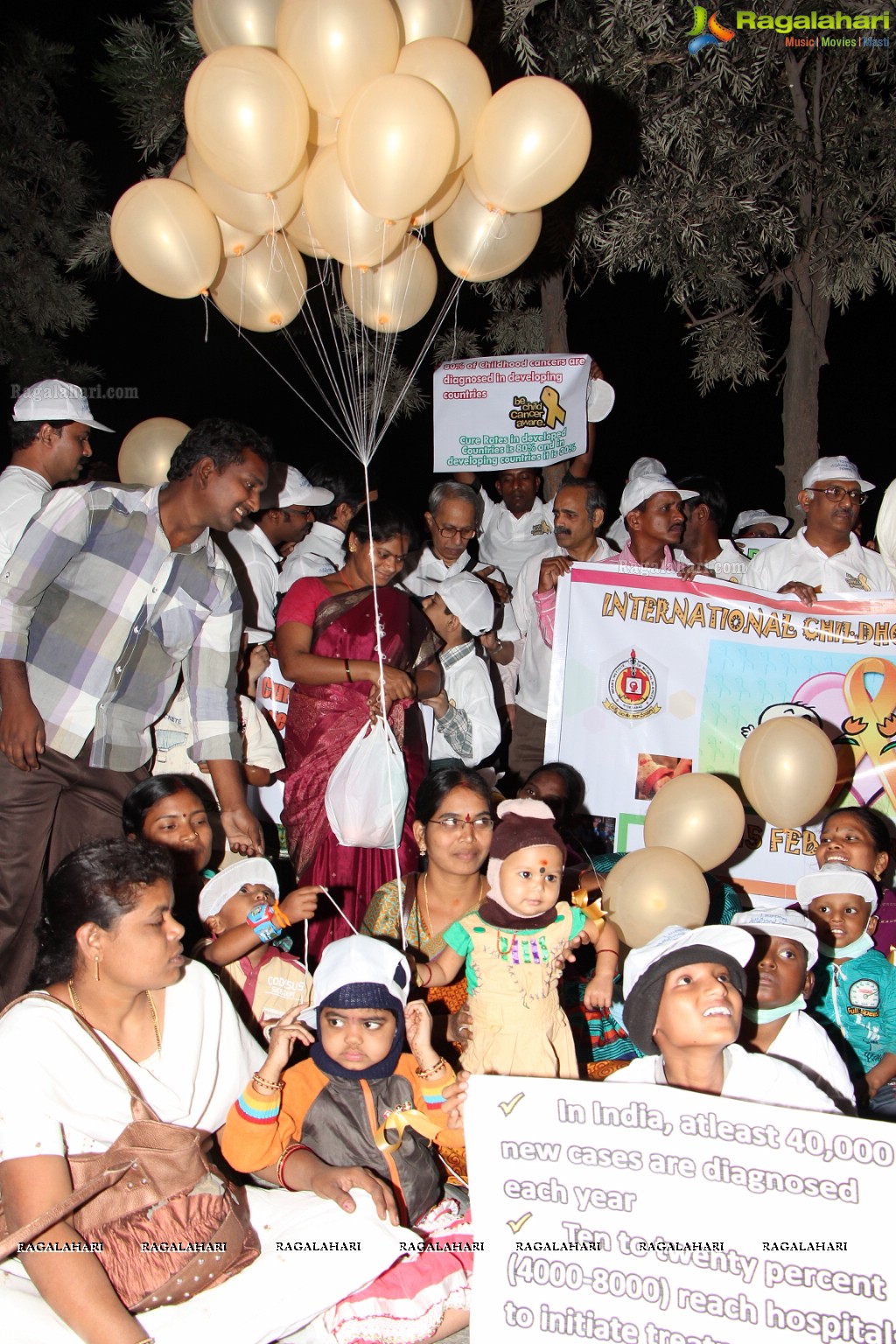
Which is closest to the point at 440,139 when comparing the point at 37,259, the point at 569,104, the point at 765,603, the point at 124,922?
the point at 569,104

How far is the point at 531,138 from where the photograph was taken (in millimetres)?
3803

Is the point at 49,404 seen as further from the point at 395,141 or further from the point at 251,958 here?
the point at 251,958

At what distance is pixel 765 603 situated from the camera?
15.9 feet

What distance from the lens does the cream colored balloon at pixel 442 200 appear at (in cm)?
424

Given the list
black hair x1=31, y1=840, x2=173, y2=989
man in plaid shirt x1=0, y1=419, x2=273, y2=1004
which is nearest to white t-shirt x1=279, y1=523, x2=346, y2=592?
man in plaid shirt x1=0, y1=419, x2=273, y2=1004

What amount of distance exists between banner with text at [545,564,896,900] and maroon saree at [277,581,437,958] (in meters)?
0.85

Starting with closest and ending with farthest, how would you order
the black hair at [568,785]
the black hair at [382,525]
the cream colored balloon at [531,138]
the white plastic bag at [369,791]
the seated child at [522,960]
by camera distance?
1. the seated child at [522,960]
2. the cream colored balloon at [531,138]
3. the white plastic bag at [369,791]
4. the black hair at [382,525]
5. the black hair at [568,785]

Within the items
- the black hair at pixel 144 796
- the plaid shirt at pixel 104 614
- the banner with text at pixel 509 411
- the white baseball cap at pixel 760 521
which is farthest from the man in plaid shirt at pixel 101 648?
the white baseball cap at pixel 760 521

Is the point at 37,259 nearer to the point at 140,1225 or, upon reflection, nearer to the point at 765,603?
the point at 765,603

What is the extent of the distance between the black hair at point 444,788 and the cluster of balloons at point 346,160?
1952 millimetres

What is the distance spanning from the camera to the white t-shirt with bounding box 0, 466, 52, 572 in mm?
3820

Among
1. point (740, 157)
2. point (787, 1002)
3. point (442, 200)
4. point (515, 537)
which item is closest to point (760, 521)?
point (515, 537)

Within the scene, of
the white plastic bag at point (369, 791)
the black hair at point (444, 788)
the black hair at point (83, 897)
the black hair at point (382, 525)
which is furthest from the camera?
the black hair at point (382, 525)

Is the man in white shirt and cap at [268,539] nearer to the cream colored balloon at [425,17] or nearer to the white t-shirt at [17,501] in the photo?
the white t-shirt at [17,501]
